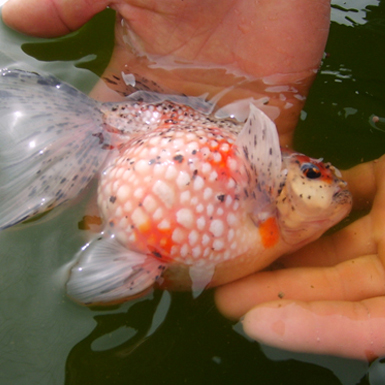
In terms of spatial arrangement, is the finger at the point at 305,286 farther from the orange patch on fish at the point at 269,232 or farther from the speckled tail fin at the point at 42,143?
the speckled tail fin at the point at 42,143

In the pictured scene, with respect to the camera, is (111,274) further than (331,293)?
No

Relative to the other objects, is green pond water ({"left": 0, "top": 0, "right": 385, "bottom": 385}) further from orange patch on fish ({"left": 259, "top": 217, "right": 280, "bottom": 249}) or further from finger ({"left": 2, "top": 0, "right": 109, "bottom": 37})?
finger ({"left": 2, "top": 0, "right": 109, "bottom": 37})

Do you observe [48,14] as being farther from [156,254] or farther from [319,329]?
[319,329]

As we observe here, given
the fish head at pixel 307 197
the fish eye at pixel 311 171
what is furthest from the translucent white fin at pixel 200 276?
the fish eye at pixel 311 171

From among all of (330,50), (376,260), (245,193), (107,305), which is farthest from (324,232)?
(330,50)

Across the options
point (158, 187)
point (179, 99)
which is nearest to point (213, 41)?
point (179, 99)

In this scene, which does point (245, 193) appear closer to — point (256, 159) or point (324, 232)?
point (256, 159)
